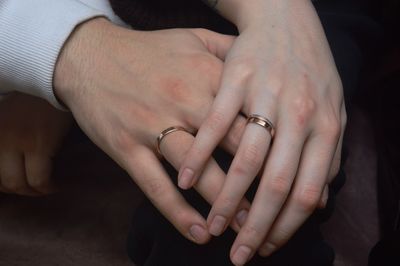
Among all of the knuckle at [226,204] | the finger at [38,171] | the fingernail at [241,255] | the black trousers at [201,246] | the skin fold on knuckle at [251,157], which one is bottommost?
the finger at [38,171]

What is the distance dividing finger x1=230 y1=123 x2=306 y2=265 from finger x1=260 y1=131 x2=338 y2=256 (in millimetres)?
13

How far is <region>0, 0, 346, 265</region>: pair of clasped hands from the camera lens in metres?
0.48

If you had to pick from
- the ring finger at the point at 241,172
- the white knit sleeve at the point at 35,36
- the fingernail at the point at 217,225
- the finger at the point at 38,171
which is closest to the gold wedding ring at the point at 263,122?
the ring finger at the point at 241,172

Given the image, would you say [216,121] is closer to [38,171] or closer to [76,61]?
[76,61]

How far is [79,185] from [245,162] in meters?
0.34

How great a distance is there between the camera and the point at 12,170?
2.18ft

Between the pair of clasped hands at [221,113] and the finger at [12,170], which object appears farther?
the finger at [12,170]

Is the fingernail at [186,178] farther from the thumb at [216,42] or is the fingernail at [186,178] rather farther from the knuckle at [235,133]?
the thumb at [216,42]

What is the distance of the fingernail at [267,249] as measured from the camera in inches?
20.0

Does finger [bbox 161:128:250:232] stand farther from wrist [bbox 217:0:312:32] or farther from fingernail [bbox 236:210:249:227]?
wrist [bbox 217:0:312:32]

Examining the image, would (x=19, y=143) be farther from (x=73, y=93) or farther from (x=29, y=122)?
(x=73, y=93)

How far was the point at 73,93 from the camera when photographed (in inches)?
21.4

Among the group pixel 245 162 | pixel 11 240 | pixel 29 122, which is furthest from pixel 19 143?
pixel 245 162

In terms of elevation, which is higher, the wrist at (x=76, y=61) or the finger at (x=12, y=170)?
the wrist at (x=76, y=61)
